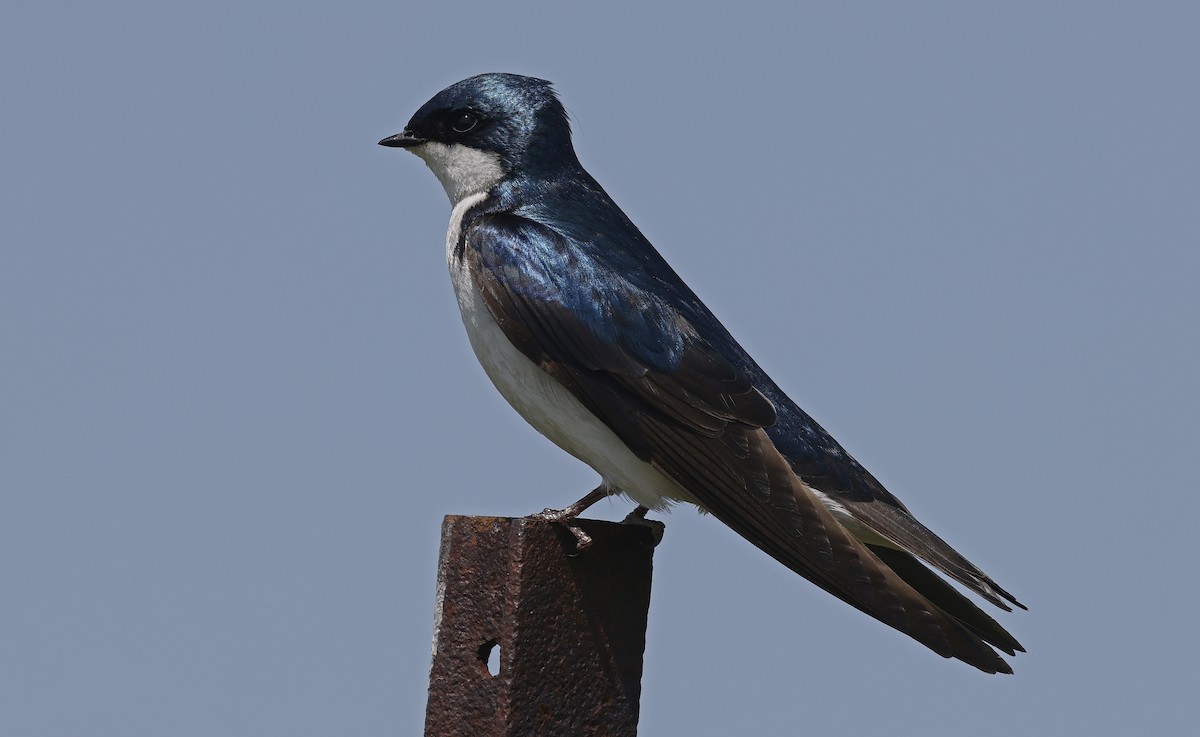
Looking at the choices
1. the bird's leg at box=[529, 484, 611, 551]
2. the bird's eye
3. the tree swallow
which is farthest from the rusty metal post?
the bird's eye

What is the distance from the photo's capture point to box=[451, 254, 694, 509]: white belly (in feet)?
14.5

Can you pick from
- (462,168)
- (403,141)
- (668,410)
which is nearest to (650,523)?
(668,410)

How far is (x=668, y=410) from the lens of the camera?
4387 millimetres

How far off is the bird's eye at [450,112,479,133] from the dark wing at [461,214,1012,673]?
22.6 inches

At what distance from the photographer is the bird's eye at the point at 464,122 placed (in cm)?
517

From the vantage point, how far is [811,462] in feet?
15.2

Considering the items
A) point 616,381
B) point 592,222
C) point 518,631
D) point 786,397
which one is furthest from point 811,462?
point 518,631

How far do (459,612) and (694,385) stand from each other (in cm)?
104

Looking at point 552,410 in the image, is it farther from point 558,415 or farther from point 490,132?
point 490,132

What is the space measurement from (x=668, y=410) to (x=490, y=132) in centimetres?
129

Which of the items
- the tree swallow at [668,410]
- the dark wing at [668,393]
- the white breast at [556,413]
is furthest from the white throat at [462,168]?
the white breast at [556,413]

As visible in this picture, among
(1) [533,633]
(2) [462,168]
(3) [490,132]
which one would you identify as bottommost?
(1) [533,633]

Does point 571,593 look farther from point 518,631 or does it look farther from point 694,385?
point 694,385

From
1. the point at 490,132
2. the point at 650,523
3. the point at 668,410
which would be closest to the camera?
the point at 650,523
